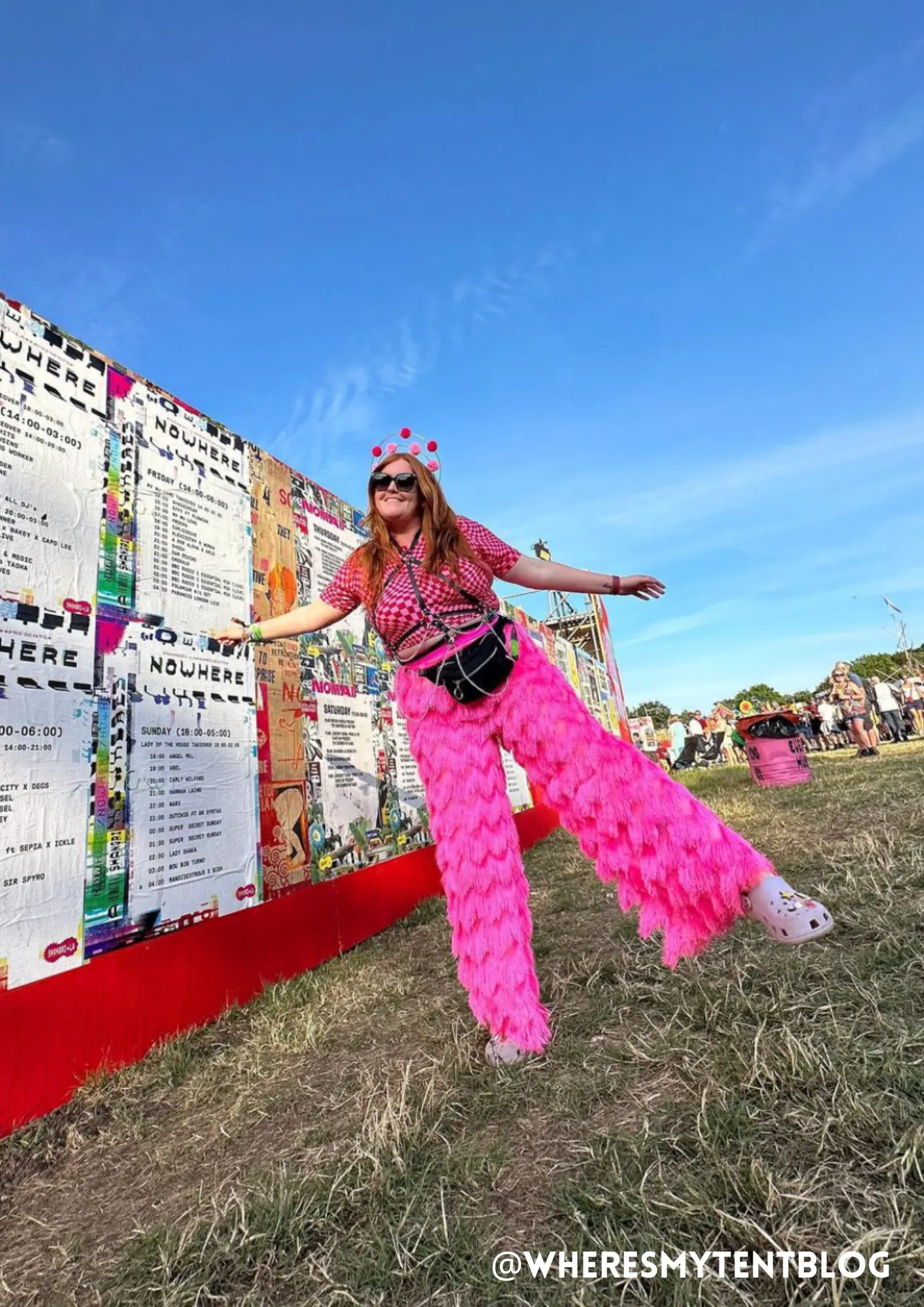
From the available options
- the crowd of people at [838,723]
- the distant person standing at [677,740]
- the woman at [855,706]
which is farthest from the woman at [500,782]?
the distant person standing at [677,740]

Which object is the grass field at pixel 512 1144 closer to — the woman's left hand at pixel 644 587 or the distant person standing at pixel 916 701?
the woman's left hand at pixel 644 587

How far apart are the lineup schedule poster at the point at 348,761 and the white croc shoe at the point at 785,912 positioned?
2.29m

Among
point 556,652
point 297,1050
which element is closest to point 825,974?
point 297,1050

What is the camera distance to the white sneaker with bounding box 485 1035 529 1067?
171 cm

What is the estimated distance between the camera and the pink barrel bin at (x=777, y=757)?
7.31m

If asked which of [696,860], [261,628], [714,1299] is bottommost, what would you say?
[714,1299]

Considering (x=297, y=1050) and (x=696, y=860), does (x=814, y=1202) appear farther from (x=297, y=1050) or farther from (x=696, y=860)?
(x=297, y=1050)

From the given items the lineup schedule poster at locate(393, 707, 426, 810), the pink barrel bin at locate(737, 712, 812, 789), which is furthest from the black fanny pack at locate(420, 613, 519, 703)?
the pink barrel bin at locate(737, 712, 812, 789)

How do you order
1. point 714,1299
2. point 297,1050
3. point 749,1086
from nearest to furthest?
point 714,1299, point 749,1086, point 297,1050

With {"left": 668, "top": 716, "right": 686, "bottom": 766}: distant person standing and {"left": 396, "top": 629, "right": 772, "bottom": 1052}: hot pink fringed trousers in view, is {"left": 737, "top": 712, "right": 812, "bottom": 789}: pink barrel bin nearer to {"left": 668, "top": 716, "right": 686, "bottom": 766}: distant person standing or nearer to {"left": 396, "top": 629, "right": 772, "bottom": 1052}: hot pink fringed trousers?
{"left": 396, "top": 629, "right": 772, "bottom": 1052}: hot pink fringed trousers

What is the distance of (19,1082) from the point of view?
6.02ft

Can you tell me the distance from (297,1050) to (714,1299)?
5.05ft

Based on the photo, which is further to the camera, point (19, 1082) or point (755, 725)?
point (755, 725)

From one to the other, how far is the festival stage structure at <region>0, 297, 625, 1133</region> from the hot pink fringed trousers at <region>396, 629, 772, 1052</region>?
118 cm
